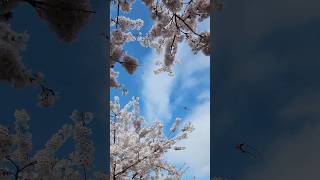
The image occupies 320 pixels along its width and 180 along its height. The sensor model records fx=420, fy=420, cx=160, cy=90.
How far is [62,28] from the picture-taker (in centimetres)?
178

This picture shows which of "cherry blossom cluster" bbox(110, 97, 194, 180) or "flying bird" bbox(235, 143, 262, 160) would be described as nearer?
"flying bird" bbox(235, 143, 262, 160)

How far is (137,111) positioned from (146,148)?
125 cm

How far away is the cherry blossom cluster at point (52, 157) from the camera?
188cm

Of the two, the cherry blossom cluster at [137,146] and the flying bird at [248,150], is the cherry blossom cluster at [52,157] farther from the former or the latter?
the cherry blossom cluster at [137,146]

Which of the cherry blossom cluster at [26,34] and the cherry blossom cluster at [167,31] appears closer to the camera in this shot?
the cherry blossom cluster at [26,34]

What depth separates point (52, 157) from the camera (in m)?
1.93

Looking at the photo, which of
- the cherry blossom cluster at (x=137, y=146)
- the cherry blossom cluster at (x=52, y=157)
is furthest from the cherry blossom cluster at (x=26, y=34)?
the cherry blossom cluster at (x=137, y=146)

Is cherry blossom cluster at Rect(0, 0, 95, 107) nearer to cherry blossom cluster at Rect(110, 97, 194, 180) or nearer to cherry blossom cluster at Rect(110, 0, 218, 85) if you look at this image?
cherry blossom cluster at Rect(110, 0, 218, 85)

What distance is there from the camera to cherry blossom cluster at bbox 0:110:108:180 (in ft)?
6.17

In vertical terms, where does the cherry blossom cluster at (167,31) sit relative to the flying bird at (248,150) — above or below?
above

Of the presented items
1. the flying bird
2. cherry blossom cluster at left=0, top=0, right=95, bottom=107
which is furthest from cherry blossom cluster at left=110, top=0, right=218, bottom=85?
cherry blossom cluster at left=0, top=0, right=95, bottom=107

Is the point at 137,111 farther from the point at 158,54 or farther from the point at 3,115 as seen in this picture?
the point at 3,115

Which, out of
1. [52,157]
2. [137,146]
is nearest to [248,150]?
[52,157]

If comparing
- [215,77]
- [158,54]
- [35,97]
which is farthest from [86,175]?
[158,54]
